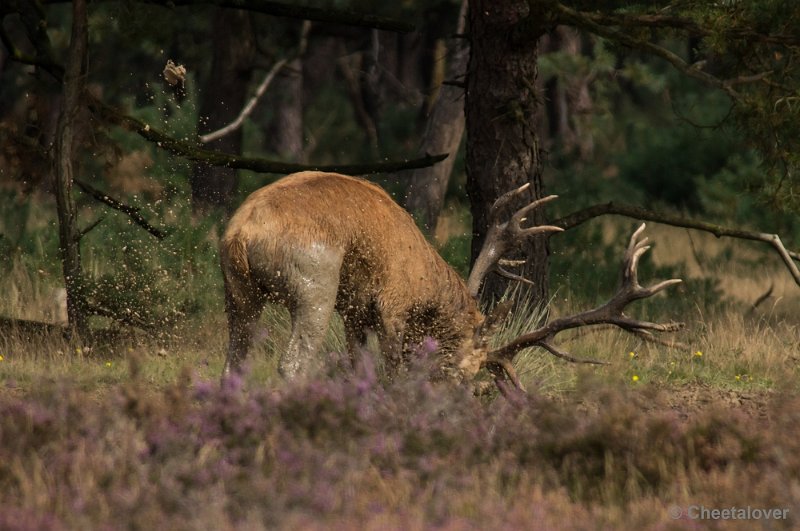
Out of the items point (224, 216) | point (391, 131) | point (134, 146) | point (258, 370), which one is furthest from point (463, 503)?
point (391, 131)

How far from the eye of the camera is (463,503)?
Answer: 5648 mm

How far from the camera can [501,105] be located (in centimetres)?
1041

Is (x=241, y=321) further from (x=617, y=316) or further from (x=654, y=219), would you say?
(x=654, y=219)

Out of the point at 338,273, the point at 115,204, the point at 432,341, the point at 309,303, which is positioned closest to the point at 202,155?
the point at 115,204

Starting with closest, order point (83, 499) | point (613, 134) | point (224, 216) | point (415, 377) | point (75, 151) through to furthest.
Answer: point (83, 499) → point (415, 377) → point (75, 151) → point (224, 216) → point (613, 134)

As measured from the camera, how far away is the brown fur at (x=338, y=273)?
24.2ft

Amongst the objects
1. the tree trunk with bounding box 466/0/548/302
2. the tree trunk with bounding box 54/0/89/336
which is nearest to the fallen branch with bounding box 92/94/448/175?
the tree trunk with bounding box 54/0/89/336

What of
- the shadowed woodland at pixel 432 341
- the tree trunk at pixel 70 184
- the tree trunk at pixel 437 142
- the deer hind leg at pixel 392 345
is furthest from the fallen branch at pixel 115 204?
the tree trunk at pixel 437 142

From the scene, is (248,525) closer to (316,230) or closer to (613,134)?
(316,230)

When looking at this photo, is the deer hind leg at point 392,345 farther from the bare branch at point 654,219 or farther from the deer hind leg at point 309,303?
the bare branch at point 654,219

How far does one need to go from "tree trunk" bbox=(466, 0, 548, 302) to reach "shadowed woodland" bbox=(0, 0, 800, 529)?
0.02 metres

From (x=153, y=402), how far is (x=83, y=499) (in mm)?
1083

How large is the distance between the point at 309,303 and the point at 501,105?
11.6 feet

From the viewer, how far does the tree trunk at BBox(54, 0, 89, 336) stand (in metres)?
9.83
